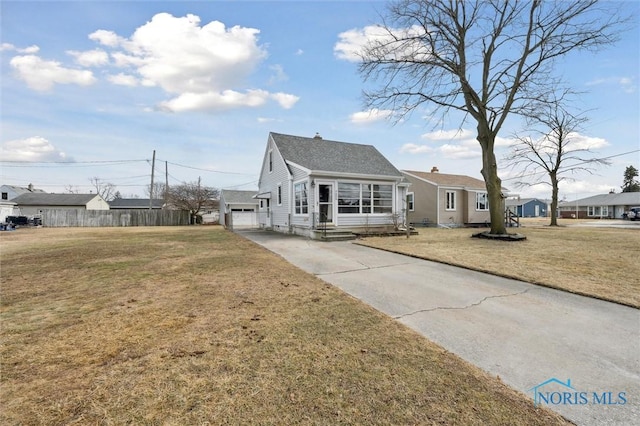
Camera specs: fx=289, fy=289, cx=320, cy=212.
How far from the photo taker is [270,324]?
11.8ft

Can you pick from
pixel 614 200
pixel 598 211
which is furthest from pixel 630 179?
pixel 614 200

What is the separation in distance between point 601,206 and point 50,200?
8774cm

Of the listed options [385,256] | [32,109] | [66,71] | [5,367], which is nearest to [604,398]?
[5,367]

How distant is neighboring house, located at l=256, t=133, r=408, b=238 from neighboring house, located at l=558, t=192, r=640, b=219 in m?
49.5

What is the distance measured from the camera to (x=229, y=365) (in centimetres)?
262

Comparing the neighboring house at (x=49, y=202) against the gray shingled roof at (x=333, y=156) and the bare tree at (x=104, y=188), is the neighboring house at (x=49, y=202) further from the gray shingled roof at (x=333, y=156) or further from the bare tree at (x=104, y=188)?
the gray shingled roof at (x=333, y=156)

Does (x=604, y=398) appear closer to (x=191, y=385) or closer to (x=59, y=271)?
(x=191, y=385)

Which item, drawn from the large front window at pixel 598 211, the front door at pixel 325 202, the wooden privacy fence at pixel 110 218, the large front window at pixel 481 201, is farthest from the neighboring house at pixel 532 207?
the wooden privacy fence at pixel 110 218

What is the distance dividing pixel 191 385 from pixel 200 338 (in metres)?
0.92

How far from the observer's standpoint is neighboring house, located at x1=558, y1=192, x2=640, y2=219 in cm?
4450

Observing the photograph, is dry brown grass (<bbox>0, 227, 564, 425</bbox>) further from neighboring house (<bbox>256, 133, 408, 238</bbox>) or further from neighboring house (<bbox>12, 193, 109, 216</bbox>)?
neighboring house (<bbox>12, 193, 109, 216</bbox>)

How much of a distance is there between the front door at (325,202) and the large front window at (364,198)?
1.50 feet

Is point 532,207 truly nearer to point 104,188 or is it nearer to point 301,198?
point 301,198

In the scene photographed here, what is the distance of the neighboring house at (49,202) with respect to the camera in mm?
41438
